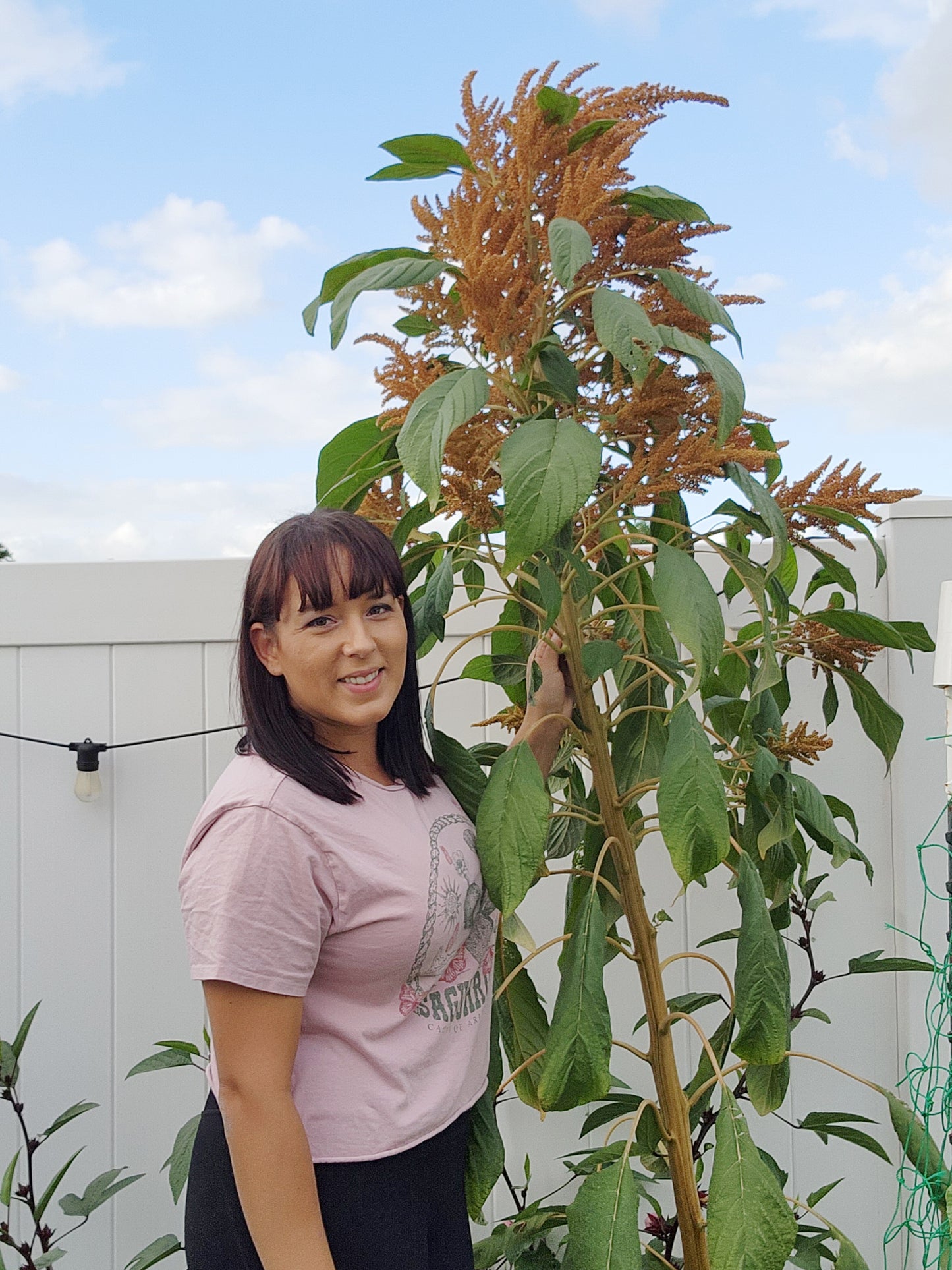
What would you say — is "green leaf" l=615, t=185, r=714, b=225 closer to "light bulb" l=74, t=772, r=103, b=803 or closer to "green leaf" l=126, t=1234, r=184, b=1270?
"light bulb" l=74, t=772, r=103, b=803

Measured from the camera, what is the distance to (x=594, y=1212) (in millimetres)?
1053

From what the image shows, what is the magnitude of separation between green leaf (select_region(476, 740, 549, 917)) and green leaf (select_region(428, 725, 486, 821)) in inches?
3.9

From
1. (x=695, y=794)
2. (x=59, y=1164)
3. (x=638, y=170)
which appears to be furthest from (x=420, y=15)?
(x=59, y=1164)

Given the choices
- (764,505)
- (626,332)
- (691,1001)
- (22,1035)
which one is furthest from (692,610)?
(22,1035)

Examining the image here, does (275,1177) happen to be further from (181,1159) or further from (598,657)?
(181,1159)

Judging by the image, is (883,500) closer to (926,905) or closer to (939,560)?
(939,560)

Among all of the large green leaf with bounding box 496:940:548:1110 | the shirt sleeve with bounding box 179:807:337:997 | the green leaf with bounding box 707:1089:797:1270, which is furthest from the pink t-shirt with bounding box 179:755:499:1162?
the green leaf with bounding box 707:1089:797:1270

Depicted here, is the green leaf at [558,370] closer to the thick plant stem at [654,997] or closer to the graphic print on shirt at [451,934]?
the thick plant stem at [654,997]

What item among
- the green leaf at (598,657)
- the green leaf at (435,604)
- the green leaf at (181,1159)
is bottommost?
the green leaf at (181,1159)

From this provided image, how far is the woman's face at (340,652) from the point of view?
936 millimetres

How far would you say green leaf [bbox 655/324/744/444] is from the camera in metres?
0.91

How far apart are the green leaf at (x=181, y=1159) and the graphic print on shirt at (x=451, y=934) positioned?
57cm

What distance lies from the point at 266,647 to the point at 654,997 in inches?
22.5

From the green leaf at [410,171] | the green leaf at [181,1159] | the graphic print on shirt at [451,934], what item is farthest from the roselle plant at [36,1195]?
the green leaf at [410,171]
